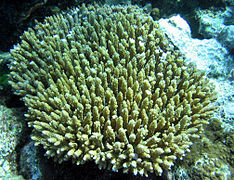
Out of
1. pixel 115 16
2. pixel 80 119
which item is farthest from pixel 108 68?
pixel 115 16

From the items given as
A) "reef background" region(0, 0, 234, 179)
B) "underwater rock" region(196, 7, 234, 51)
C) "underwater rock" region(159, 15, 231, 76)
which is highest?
"underwater rock" region(196, 7, 234, 51)

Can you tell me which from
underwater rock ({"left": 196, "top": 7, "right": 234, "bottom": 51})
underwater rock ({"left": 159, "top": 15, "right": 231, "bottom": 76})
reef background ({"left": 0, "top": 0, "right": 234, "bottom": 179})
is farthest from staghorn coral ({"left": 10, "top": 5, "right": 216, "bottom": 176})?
underwater rock ({"left": 196, "top": 7, "right": 234, "bottom": 51})

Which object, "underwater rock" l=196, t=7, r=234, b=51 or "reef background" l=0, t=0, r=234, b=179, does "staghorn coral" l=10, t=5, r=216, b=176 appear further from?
"underwater rock" l=196, t=7, r=234, b=51

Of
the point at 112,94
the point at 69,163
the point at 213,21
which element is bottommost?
the point at 69,163

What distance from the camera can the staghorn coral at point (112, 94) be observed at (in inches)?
84.4

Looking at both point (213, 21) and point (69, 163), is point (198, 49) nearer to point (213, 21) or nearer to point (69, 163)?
point (213, 21)

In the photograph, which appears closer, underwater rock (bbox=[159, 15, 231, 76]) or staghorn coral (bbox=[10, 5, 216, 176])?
staghorn coral (bbox=[10, 5, 216, 176])

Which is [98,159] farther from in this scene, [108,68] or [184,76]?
[184,76]

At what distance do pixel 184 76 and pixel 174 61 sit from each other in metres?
0.47

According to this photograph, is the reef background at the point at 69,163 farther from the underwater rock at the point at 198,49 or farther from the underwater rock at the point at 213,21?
the underwater rock at the point at 213,21

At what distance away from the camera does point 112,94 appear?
100 inches

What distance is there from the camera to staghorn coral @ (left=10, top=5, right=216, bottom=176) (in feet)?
7.04

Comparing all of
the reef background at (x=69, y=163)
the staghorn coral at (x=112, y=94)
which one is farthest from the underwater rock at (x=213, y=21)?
the staghorn coral at (x=112, y=94)

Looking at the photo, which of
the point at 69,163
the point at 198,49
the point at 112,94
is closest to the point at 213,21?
the point at 198,49
